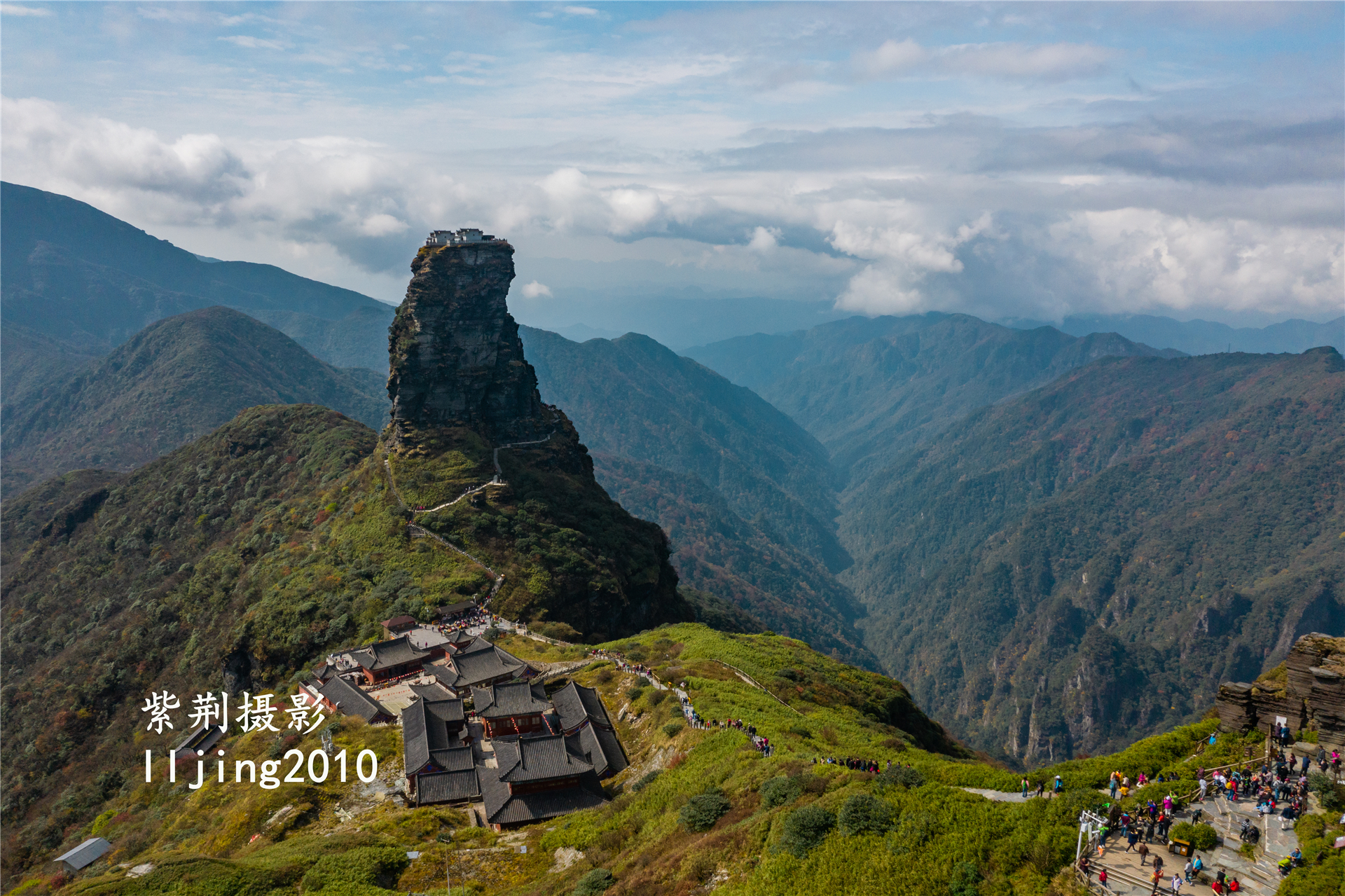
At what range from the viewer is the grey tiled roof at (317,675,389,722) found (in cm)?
5869

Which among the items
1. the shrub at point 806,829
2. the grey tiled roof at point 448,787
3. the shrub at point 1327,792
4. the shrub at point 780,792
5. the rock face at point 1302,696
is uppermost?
the rock face at point 1302,696

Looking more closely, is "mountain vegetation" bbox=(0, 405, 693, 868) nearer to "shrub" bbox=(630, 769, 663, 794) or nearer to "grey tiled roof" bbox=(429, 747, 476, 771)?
"grey tiled roof" bbox=(429, 747, 476, 771)

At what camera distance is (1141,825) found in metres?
25.2

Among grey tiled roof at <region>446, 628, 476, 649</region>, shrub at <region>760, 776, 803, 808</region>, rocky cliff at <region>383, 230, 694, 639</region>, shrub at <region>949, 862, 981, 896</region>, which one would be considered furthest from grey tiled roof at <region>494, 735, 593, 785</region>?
rocky cliff at <region>383, 230, 694, 639</region>

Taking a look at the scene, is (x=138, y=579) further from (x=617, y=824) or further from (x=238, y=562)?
(x=617, y=824)

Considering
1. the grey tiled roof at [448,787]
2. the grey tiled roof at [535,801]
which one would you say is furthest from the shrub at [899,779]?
the grey tiled roof at [448,787]

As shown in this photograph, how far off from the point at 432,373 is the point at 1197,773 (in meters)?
112

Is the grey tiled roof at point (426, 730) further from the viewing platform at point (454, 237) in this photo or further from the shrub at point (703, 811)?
the viewing platform at point (454, 237)

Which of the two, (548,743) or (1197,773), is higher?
(1197,773)

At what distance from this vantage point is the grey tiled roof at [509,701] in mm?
53031

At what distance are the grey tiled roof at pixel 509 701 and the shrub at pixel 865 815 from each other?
28.9 meters

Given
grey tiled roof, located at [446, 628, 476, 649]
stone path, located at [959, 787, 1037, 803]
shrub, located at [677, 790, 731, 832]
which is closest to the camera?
stone path, located at [959, 787, 1037, 803]

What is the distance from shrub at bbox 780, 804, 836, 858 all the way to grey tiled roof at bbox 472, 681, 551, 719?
27391 millimetres

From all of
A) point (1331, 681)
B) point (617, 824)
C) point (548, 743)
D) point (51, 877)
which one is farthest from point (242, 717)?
point (1331, 681)
